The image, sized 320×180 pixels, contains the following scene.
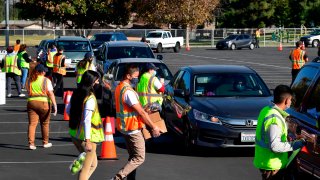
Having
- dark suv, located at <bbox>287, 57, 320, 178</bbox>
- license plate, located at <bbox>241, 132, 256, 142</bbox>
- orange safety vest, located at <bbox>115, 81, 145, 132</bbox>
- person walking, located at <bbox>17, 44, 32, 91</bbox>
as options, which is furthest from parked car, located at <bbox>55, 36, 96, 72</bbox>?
dark suv, located at <bbox>287, 57, 320, 178</bbox>

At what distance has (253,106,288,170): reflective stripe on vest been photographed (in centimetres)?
728

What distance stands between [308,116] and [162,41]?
5083 centimetres

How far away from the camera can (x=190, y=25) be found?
71.8 m

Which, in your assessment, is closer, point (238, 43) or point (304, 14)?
point (238, 43)

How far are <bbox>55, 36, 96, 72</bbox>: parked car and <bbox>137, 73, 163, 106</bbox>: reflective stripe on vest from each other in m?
18.5

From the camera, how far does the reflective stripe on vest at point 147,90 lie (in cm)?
1450

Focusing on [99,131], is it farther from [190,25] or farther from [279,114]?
[190,25]

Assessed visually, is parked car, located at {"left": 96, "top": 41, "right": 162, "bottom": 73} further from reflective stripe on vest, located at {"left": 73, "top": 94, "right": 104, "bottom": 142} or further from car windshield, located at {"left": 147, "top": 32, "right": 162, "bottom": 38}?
car windshield, located at {"left": 147, "top": 32, "right": 162, "bottom": 38}

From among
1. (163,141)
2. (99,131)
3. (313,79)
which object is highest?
(313,79)

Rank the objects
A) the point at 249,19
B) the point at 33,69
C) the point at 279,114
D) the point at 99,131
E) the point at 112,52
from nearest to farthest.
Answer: the point at 279,114, the point at 99,131, the point at 33,69, the point at 112,52, the point at 249,19

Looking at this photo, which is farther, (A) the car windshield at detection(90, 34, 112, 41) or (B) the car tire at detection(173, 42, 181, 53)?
(B) the car tire at detection(173, 42, 181, 53)

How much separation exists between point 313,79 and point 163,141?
668 centimetres

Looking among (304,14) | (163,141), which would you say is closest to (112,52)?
(163,141)

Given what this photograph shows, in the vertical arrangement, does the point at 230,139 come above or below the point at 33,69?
below
